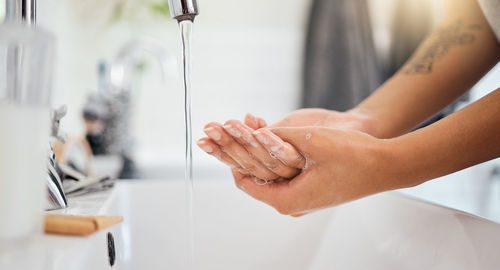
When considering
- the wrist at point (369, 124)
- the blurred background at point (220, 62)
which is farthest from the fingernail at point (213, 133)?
the blurred background at point (220, 62)

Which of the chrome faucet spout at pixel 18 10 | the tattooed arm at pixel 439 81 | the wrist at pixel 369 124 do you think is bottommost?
the wrist at pixel 369 124

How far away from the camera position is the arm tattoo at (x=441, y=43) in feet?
2.26

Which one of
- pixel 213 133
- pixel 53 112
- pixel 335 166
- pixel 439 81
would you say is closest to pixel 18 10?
pixel 53 112

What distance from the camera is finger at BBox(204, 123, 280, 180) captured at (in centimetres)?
49

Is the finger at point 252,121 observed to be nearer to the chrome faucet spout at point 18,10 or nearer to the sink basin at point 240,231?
the sink basin at point 240,231

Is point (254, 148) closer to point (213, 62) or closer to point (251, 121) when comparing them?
point (251, 121)

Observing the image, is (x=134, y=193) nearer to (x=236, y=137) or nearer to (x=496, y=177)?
(x=236, y=137)

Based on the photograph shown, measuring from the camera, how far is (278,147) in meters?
0.48

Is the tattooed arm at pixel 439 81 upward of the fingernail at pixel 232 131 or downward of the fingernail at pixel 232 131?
upward

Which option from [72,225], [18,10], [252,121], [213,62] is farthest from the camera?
[213,62]

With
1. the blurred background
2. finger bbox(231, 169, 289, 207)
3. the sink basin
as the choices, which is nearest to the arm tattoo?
the sink basin

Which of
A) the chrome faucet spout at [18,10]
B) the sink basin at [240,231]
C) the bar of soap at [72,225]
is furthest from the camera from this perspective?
the sink basin at [240,231]

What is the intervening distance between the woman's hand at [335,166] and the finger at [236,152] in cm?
4

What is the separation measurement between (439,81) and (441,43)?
0.08 m
